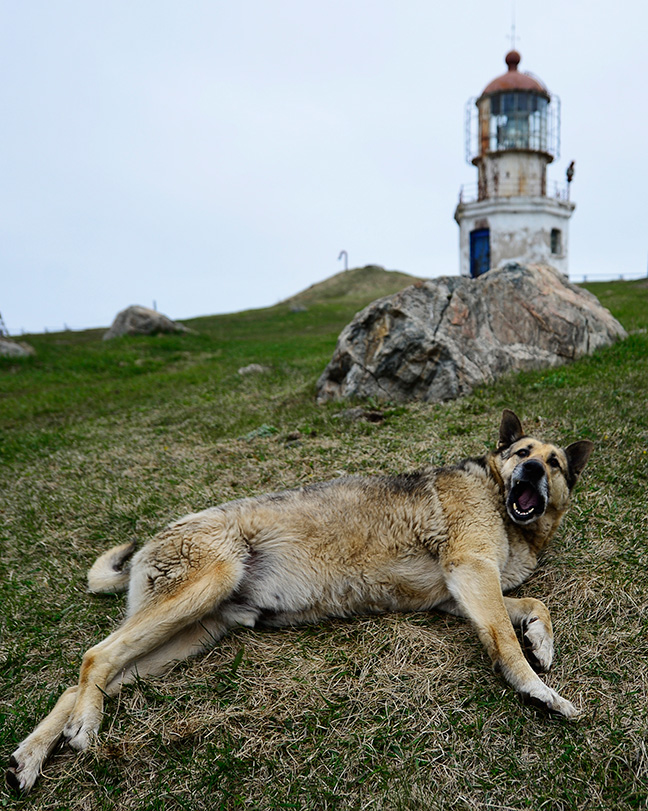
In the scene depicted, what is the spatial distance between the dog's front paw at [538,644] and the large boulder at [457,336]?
619cm

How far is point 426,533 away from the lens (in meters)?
3.91

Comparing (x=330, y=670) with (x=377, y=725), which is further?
(x=330, y=670)

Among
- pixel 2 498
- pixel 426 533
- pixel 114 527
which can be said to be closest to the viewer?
pixel 426 533

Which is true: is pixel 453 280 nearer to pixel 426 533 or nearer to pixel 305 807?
pixel 426 533

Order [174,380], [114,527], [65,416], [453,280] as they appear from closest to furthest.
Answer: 1. [114,527]
2. [453,280]
3. [65,416]
4. [174,380]

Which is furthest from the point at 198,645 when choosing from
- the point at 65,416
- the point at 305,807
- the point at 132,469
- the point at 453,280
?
the point at 65,416

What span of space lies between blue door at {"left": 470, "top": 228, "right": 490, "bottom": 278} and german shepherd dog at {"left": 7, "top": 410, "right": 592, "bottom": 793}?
29.4m

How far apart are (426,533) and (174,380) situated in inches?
576

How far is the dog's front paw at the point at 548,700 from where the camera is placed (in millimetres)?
3004

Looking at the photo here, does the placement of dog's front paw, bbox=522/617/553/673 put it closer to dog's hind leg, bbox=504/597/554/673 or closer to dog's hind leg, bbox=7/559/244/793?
dog's hind leg, bbox=504/597/554/673

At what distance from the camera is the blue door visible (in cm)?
3133

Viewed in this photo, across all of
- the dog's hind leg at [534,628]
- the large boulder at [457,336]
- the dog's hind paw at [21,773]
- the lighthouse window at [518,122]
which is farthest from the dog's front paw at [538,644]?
the lighthouse window at [518,122]

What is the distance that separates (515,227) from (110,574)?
31114 mm

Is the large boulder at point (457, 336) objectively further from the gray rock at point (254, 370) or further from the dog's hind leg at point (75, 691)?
the dog's hind leg at point (75, 691)
